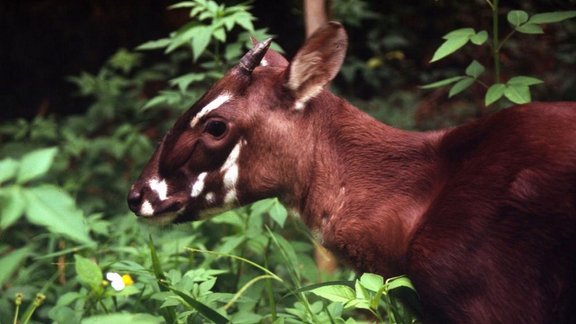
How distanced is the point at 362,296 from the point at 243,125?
2.75 ft

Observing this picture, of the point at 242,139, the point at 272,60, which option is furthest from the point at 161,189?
the point at 272,60

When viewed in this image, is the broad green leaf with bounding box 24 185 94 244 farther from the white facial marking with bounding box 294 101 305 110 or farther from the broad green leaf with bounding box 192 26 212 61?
the broad green leaf with bounding box 192 26 212 61

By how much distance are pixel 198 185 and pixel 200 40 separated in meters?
0.94

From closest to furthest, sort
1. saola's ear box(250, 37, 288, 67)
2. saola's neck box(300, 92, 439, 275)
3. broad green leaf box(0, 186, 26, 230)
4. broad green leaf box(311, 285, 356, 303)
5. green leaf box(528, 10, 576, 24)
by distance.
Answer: broad green leaf box(0, 186, 26, 230) < broad green leaf box(311, 285, 356, 303) < saola's neck box(300, 92, 439, 275) < green leaf box(528, 10, 576, 24) < saola's ear box(250, 37, 288, 67)

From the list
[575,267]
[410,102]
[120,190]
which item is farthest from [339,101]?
[410,102]

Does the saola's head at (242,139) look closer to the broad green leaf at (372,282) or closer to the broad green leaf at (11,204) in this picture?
the broad green leaf at (372,282)

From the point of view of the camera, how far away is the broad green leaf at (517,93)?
11.7 ft

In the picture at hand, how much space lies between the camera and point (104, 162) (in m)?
6.62

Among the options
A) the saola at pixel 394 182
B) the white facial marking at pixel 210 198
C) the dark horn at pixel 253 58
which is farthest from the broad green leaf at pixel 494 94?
the white facial marking at pixel 210 198

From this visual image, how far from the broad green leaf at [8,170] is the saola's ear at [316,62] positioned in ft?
4.62

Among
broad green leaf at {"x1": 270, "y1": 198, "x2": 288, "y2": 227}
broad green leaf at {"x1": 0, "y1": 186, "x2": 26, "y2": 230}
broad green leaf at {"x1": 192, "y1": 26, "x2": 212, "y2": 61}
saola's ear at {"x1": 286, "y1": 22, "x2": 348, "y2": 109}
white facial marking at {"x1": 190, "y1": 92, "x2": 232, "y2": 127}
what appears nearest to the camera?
broad green leaf at {"x1": 0, "y1": 186, "x2": 26, "y2": 230}

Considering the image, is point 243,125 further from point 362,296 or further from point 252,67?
point 362,296

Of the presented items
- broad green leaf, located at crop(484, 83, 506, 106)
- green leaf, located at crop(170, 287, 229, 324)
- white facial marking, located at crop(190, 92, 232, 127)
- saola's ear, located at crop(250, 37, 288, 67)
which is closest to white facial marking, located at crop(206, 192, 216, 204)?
white facial marking, located at crop(190, 92, 232, 127)

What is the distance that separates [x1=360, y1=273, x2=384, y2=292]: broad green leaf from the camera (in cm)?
285
